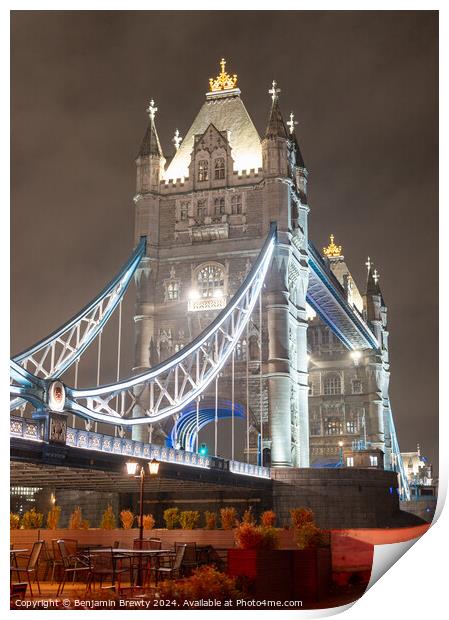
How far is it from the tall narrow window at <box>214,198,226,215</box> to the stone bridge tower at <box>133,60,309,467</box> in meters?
0.05

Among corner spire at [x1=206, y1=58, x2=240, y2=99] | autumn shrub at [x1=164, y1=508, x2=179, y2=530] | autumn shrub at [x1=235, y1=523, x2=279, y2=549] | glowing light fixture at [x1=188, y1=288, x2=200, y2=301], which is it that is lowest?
autumn shrub at [x1=164, y1=508, x2=179, y2=530]

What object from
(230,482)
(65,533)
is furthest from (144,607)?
(230,482)

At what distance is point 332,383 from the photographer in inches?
2672

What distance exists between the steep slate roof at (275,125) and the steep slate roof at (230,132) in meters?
1.73

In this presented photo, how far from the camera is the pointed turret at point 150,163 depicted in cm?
4381

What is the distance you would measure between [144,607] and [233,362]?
26.0m

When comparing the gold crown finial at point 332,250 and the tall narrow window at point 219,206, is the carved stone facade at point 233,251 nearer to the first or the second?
the tall narrow window at point 219,206

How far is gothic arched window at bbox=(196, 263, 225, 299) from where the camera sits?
137ft

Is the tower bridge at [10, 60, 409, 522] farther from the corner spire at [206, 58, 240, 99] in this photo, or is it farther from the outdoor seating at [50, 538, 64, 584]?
the outdoor seating at [50, 538, 64, 584]

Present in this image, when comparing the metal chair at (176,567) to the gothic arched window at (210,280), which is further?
the gothic arched window at (210,280)

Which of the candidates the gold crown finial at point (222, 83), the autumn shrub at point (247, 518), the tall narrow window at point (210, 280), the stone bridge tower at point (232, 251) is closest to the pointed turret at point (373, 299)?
the stone bridge tower at point (232, 251)

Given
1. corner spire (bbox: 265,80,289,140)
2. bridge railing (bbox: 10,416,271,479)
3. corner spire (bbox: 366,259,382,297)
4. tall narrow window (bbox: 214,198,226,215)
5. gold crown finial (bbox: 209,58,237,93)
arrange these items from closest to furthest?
→ bridge railing (bbox: 10,416,271,479) < corner spire (bbox: 265,80,289,140) < tall narrow window (bbox: 214,198,226,215) < gold crown finial (bbox: 209,58,237,93) < corner spire (bbox: 366,259,382,297)

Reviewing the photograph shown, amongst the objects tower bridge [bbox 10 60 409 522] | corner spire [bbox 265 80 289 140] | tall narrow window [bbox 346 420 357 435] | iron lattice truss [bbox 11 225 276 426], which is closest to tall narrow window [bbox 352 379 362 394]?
tall narrow window [bbox 346 420 357 435]

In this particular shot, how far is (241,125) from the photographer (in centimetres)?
4475
